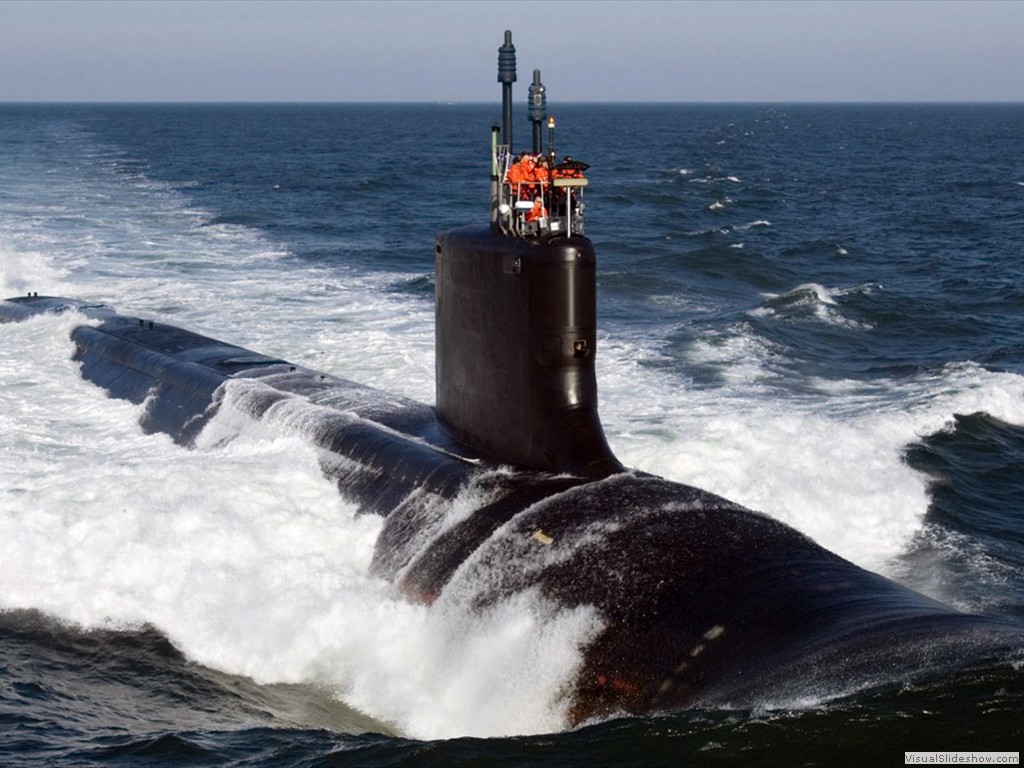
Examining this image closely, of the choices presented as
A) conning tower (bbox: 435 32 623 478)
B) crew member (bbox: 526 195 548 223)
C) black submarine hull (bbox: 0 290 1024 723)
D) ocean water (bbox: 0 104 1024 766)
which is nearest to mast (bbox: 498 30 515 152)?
conning tower (bbox: 435 32 623 478)

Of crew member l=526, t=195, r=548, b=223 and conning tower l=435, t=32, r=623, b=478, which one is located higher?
crew member l=526, t=195, r=548, b=223

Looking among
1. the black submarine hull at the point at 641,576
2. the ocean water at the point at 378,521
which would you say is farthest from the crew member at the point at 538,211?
the ocean water at the point at 378,521

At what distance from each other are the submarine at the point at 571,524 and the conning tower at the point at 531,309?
2cm

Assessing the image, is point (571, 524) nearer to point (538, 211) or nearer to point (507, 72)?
point (538, 211)

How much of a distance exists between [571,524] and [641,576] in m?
1.22

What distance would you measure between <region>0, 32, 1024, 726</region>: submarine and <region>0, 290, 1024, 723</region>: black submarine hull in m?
0.02

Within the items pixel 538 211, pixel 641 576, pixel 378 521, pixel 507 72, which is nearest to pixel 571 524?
pixel 641 576

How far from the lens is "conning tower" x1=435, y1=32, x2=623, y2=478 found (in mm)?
13484

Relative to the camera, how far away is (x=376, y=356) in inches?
983

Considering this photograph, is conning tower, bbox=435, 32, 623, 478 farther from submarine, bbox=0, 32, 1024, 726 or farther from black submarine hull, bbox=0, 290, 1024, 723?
black submarine hull, bbox=0, 290, 1024, 723

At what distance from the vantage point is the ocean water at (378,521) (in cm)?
1082

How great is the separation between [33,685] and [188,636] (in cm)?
159

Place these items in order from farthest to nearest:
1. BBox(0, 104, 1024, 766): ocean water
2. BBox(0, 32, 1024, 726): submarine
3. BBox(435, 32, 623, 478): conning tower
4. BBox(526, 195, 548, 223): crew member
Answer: BBox(526, 195, 548, 223): crew member → BBox(435, 32, 623, 478): conning tower → BBox(0, 104, 1024, 766): ocean water → BBox(0, 32, 1024, 726): submarine

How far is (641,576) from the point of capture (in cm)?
1198
